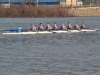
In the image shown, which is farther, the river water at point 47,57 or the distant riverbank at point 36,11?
the distant riverbank at point 36,11

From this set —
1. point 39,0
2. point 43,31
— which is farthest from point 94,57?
point 39,0

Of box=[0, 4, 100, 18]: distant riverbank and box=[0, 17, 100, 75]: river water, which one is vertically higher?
box=[0, 4, 100, 18]: distant riverbank

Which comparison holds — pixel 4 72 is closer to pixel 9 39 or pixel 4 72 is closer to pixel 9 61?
pixel 9 61

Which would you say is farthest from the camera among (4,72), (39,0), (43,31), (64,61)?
(39,0)

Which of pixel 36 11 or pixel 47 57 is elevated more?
pixel 36 11

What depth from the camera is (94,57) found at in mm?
31625

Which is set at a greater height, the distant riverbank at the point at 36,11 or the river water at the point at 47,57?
the distant riverbank at the point at 36,11

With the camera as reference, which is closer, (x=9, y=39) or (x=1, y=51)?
(x=1, y=51)

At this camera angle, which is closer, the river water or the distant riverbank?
the river water

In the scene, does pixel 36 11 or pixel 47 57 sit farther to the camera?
pixel 36 11

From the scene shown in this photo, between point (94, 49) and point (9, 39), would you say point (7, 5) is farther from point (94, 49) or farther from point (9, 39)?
point (94, 49)

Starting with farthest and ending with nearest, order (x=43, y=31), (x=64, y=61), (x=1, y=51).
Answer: (x=43, y=31) < (x=1, y=51) < (x=64, y=61)

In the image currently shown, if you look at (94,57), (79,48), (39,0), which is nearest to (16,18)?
(39,0)

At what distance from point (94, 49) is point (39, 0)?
221 feet
